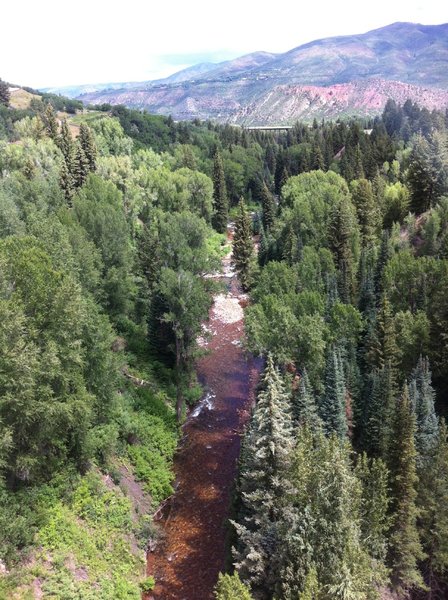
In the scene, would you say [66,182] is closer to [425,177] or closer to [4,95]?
[425,177]

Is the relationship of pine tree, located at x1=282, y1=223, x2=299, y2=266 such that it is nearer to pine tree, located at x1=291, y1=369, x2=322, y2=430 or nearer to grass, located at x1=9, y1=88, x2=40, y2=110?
pine tree, located at x1=291, y1=369, x2=322, y2=430

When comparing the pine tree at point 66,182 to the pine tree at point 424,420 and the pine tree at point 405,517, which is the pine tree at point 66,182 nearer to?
the pine tree at point 424,420

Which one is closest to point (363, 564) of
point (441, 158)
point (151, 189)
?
point (441, 158)

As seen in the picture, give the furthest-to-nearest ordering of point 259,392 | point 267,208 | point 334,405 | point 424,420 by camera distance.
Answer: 1. point 267,208
2. point 334,405
3. point 424,420
4. point 259,392

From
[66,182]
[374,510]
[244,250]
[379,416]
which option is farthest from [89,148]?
[374,510]

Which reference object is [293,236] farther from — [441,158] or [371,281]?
[441,158]

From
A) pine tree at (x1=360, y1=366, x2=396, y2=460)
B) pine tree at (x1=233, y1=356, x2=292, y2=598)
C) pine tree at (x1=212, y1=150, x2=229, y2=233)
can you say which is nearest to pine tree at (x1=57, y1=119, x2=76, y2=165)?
pine tree at (x1=212, y1=150, x2=229, y2=233)
